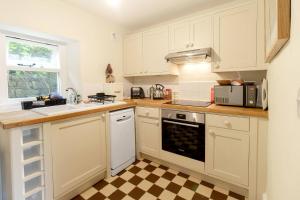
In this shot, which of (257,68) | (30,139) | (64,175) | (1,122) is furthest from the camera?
(257,68)

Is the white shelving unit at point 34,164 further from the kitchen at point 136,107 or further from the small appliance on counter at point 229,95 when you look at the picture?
the small appliance on counter at point 229,95

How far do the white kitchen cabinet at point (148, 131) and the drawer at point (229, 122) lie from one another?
2.23 ft

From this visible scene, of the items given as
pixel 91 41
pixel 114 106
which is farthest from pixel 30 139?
pixel 91 41

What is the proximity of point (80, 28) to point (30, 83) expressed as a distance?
961 mm

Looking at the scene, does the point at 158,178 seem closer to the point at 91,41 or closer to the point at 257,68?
the point at 257,68

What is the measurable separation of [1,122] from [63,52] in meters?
1.42

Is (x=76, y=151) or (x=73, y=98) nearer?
(x=76, y=151)

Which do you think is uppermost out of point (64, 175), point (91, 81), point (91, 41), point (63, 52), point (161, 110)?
point (91, 41)

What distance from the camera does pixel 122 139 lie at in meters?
2.09

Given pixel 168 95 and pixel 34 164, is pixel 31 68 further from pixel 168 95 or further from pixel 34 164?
pixel 168 95

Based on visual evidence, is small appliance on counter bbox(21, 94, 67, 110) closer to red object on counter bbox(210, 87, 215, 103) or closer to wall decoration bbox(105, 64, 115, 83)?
wall decoration bbox(105, 64, 115, 83)

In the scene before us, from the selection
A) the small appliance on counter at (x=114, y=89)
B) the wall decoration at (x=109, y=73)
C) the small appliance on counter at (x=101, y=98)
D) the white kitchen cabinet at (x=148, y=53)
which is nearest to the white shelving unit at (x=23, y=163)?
the small appliance on counter at (x=101, y=98)

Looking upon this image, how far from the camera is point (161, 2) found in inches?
81.0

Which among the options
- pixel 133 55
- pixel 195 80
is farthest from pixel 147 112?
pixel 133 55
